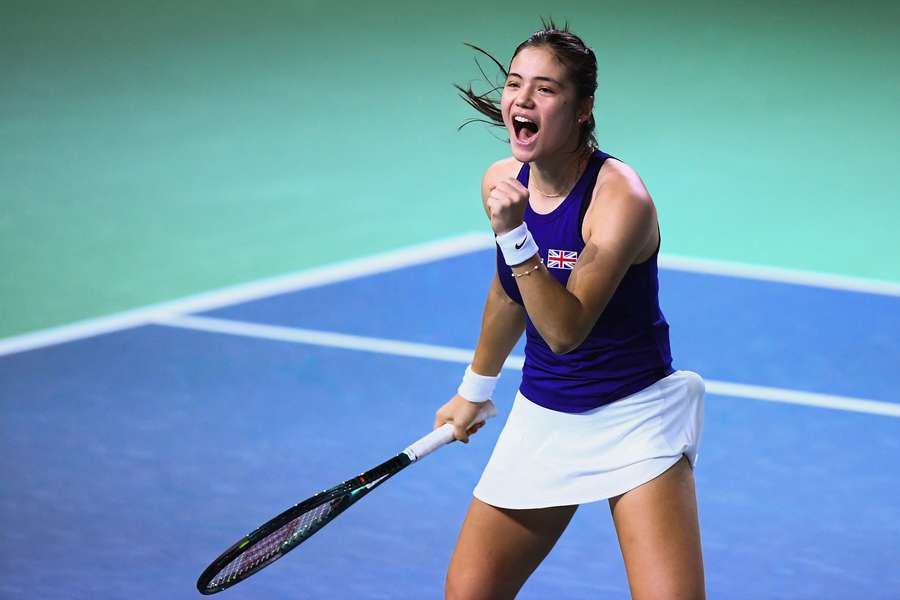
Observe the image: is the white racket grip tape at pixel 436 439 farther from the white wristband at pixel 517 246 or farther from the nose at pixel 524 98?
the nose at pixel 524 98

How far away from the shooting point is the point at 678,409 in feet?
13.7

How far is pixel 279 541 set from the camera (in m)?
4.38

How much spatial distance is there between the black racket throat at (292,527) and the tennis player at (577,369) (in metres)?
0.28

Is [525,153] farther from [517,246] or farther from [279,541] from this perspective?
[279,541]

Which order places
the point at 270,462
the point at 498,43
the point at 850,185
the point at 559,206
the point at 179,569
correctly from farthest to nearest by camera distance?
the point at 498,43, the point at 850,185, the point at 270,462, the point at 179,569, the point at 559,206

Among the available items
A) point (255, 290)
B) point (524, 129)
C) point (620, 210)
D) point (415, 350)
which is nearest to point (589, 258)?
point (620, 210)

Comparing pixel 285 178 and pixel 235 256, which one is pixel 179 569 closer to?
pixel 235 256

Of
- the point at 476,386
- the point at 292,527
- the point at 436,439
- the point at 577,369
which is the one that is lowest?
the point at 292,527

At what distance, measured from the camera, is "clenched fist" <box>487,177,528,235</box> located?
3.77m

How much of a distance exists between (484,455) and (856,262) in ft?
11.2

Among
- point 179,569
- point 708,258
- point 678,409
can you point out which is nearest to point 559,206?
point 678,409

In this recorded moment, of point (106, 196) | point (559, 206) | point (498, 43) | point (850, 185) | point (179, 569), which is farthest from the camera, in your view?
point (498, 43)

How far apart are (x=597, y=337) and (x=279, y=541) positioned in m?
0.99

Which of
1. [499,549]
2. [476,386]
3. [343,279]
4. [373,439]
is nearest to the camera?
[499,549]
